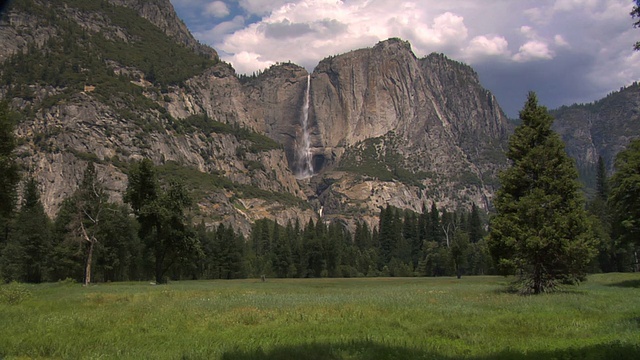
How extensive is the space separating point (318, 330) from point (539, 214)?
22.3 m

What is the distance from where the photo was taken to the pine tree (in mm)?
34000

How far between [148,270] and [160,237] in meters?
41.8

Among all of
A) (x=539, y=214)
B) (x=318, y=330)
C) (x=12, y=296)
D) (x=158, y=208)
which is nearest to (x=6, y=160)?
(x=12, y=296)

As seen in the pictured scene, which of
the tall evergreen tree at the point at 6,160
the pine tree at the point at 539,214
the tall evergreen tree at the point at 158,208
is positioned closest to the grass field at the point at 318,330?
the pine tree at the point at 539,214

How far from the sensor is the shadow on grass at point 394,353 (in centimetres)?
1380

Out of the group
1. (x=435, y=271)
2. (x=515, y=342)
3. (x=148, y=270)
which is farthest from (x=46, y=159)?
(x=515, y=342)

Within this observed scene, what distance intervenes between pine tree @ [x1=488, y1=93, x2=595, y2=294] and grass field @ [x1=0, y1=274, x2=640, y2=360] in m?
6.12

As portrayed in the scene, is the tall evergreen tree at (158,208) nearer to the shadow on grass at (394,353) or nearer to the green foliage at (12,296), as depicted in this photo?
the green foliage at (12,296)

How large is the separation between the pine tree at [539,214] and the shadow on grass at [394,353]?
20046 mm

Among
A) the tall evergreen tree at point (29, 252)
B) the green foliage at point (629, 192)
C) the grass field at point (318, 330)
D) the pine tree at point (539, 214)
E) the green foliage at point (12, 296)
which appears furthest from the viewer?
the tall evergreen tree at point (29, 252)

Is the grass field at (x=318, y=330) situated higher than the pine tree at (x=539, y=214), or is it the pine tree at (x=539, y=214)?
the pine tree at (x=539, y=214)

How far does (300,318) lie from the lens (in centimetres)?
2209

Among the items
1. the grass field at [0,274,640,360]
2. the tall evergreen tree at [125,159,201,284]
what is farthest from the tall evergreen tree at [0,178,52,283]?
the grass field at [0,274,640,360]

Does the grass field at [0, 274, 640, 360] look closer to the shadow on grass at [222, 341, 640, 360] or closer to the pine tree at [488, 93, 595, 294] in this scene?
the shadow on grass at [222, 341, 640, 360]
